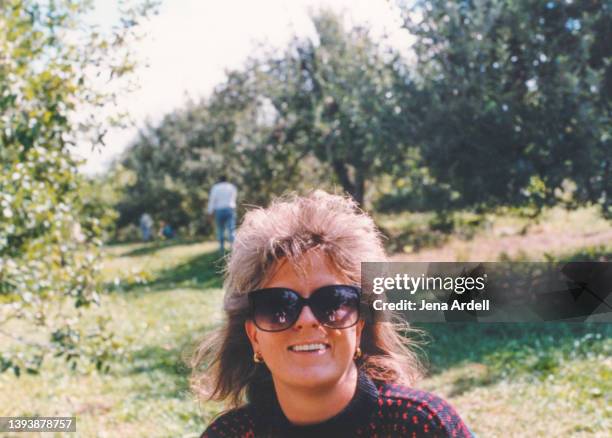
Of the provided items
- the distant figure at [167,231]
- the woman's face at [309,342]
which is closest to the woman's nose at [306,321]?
the woman's face at [309,342]

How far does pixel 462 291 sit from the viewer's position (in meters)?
→ 3.62

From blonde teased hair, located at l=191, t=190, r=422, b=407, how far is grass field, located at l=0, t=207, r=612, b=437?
4.41ft

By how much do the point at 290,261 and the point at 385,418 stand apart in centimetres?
53

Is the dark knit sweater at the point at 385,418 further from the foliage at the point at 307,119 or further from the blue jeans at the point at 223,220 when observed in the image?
the blue jeans at the point at 223,220

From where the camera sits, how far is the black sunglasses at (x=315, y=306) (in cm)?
190

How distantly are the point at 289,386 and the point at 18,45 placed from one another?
3779mm

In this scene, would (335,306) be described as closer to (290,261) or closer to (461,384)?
(290,261)

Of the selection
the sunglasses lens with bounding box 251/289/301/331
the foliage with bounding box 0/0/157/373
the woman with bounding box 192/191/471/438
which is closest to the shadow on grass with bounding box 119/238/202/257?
the foliage with bounding box 0/0/157/373

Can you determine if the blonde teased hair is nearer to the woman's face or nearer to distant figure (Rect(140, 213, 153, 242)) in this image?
Result: the woman's face

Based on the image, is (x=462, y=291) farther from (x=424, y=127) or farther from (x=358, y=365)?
(x=424, y=127)

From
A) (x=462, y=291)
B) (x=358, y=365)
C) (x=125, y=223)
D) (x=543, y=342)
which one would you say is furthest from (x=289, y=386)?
(x=125, y=223)

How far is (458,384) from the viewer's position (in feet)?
19.6

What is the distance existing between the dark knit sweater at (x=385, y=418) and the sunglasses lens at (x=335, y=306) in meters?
0.22

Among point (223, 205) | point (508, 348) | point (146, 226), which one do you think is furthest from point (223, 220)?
point (146, 226)
